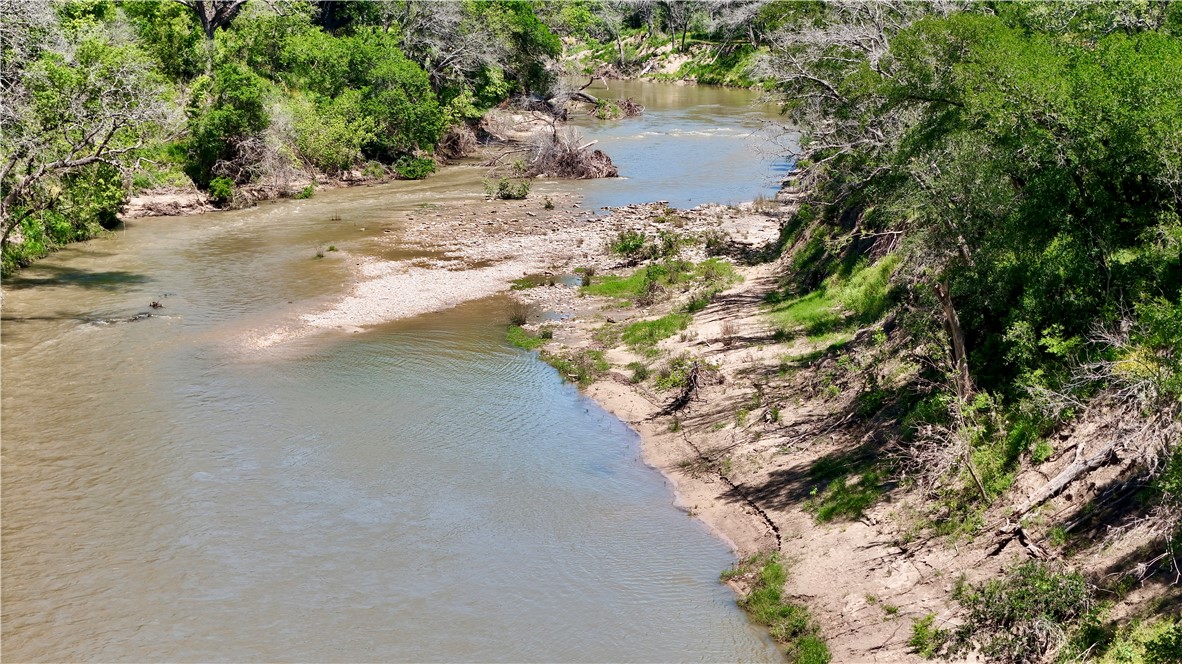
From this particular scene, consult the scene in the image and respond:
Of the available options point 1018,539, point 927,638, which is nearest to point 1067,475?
point 1018,539

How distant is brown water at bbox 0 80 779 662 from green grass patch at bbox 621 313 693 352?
2497mm

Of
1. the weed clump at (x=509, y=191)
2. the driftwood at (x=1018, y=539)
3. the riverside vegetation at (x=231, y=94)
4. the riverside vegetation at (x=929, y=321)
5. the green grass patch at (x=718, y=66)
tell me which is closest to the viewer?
the riverside vegetation at (x=929, y=321)

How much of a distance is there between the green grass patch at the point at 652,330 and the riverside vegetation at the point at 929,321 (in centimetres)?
12

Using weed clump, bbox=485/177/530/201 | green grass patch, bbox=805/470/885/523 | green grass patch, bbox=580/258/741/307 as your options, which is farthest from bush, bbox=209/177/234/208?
green grass patch, bbox=805/470/885/523

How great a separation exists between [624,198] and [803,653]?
33.7 metres

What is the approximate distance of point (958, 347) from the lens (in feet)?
58.3

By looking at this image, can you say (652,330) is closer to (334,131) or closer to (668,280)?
(668,280)

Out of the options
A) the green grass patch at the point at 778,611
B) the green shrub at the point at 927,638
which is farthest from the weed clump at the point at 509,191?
the green shrub at the point at 927,638

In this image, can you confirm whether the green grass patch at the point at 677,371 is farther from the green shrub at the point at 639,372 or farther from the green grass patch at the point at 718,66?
the green grass patch at the point at 718,66

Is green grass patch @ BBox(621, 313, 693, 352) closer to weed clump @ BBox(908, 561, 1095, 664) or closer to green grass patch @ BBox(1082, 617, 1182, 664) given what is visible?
weed clump @ BBox(908, 561, 1095, 664)

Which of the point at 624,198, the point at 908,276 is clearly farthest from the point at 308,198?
the point at 908,276

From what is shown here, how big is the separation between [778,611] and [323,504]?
8617 mm

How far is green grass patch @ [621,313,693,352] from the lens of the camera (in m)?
26.7

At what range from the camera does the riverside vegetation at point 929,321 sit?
13820 mm
